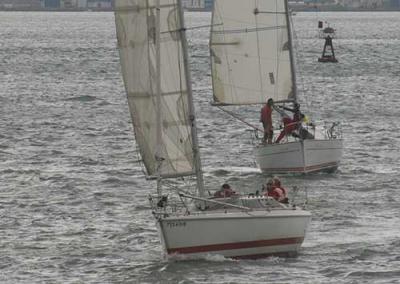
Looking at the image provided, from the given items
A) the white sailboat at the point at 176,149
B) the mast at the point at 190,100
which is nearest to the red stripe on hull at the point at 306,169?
the white sailboat at the point at 176,149

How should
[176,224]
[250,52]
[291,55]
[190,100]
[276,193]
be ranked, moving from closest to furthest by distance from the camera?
1. [176,224]
2. [190,100]
3. [276,193]
4. [250,52]
5. [291,55]

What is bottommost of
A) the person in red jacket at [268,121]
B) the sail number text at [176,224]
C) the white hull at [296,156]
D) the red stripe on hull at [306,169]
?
the red stripe on hull at [306,169]

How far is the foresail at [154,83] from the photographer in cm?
3612

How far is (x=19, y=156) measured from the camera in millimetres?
62719

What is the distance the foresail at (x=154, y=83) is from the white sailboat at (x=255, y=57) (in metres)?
18.2

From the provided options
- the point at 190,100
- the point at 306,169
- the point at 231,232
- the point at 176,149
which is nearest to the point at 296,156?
the point at 306,169

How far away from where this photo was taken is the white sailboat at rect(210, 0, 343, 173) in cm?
5675

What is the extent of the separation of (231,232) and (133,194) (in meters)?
14.7

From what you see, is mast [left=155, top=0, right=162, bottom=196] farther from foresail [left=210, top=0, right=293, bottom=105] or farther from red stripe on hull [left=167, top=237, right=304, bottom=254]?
foresail [left=210, top=0, right=293, bottom=105]

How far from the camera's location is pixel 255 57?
5809 cm

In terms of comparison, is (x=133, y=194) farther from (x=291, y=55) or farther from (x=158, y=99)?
(x=158, y=99)

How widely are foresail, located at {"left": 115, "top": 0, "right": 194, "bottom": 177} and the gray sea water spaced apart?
8.51ft

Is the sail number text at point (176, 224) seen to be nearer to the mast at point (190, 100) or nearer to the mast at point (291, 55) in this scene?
the mast at point (190, 100)

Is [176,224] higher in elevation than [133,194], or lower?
higher
